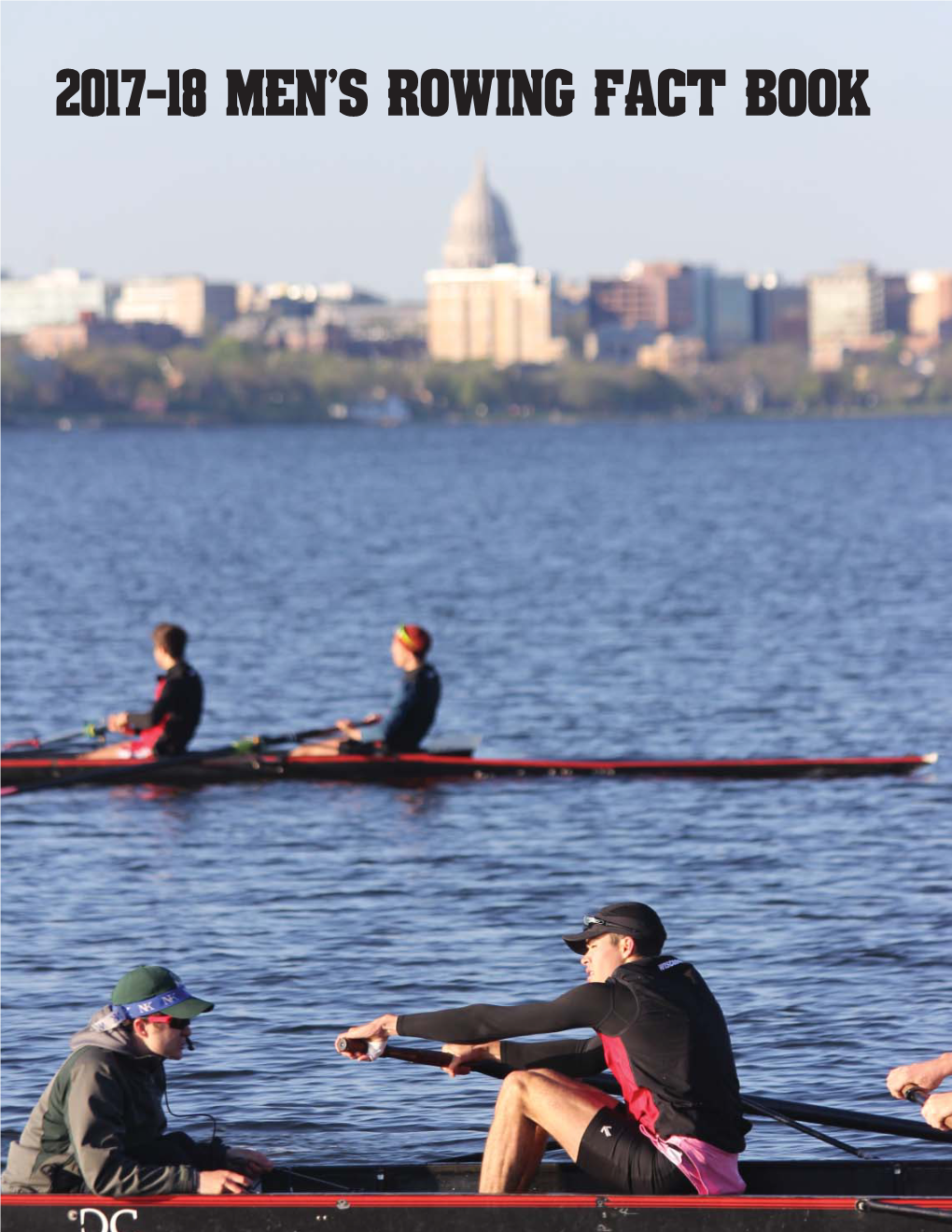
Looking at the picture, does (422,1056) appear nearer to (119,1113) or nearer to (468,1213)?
(468,1213)

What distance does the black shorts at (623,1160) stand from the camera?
9.91 metres

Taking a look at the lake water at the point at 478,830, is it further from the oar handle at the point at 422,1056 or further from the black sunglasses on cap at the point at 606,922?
the black sunglasses on cap at the point at 606,922

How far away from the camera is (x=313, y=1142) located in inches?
516

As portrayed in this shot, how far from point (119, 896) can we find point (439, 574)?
131 ft

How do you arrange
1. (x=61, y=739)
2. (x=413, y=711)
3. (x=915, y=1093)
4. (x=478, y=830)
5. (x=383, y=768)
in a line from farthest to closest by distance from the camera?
(x=61, y=739), (x=383, y=768), (x=413, y=711), (x=478, y=830), (x=915, y=1093)

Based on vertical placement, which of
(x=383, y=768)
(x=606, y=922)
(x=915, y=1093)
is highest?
(x=606, y=922)

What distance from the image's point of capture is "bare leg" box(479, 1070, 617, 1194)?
10.2m

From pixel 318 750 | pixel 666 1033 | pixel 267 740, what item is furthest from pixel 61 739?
pixel 666 1033

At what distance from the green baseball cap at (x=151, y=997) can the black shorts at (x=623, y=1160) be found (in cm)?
182

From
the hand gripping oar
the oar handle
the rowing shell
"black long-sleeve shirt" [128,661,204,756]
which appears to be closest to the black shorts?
the rowing shell

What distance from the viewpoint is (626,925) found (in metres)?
9.90

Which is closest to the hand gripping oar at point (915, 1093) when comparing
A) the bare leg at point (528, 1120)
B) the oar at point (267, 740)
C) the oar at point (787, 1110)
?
the oar at point (787, 1110)

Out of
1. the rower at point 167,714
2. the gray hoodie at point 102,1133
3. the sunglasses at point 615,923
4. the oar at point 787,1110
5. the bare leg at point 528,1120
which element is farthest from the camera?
the rower at point 167,714

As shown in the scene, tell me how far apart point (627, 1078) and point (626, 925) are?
2.18ft
